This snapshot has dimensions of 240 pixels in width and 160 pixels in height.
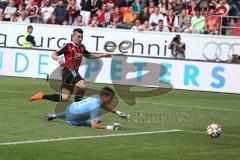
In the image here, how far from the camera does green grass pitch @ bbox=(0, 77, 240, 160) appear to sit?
Result: 40.0ft

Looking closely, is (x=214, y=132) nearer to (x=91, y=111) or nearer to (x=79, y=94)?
(x=91, y=111)

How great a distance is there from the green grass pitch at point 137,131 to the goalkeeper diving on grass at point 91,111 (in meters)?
0.23

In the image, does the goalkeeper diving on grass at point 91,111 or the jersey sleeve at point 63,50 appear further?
the jersey sleeve at point 63,50

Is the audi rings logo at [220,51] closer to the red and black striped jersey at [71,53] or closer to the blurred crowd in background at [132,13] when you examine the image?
the blurred crowd in background at [132,13]

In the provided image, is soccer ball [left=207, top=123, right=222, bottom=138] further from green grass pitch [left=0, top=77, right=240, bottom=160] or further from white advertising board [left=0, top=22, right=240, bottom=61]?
white advertising board [left=0, top=22, right=240, bottom=61]

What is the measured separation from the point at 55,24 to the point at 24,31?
57.6 inches

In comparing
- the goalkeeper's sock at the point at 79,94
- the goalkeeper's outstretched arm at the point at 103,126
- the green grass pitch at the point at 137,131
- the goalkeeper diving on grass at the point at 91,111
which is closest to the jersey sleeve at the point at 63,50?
the goalkeeper's sock at the point at 79,94

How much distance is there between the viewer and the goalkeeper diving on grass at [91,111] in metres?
15.2

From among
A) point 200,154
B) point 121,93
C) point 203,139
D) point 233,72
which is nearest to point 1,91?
point 121,93

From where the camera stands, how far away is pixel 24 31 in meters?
33.1

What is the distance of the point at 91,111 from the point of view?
15320 mm

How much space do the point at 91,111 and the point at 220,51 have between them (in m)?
16.2

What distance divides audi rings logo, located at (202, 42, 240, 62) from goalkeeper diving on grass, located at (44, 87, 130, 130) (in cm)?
1530

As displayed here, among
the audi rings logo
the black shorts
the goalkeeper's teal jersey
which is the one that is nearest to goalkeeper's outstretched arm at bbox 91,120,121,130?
the goalkeeper's teal jersey
